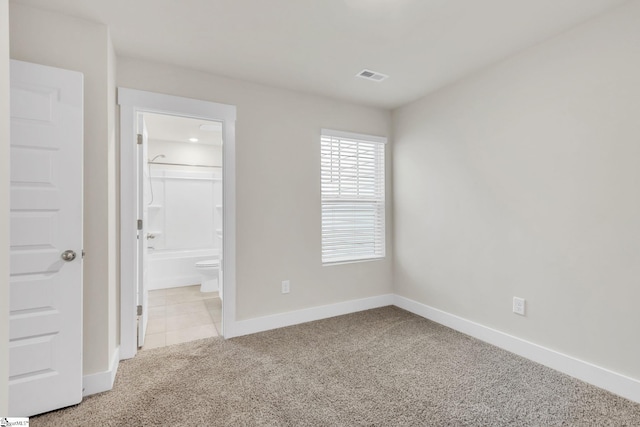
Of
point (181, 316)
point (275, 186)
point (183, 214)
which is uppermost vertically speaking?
point (275, 186)

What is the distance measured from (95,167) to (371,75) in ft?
7.71

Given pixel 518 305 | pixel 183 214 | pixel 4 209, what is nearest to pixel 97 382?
pixel 4 209

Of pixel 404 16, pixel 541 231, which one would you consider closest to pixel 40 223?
pixel 404 16

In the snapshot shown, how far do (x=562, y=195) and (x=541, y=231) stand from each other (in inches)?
12.0

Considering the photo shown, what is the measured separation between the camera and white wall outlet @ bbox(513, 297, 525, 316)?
2.49 m

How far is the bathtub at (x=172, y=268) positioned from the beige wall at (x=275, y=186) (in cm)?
249

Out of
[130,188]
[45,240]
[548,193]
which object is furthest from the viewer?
[130,188]

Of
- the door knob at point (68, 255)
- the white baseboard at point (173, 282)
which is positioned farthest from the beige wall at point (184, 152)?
the door knob at point (68, 255)

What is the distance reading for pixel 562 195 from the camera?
224 cm

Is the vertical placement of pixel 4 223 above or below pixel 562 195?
below

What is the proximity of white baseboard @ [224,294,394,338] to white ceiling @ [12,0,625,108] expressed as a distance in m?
2.33

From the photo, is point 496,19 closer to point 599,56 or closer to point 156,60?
point 599,56

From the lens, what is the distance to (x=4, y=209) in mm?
1035

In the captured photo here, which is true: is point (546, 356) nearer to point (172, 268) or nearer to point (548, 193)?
point (548, 193)
